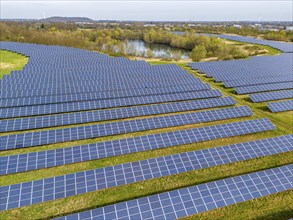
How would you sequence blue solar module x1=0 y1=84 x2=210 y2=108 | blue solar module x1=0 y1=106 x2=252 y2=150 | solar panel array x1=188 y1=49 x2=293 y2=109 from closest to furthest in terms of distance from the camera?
blue solar module x1=0 y1=106 x2=252 y2=150, blue solar module x1=0 y1=84 x2=210 y2=108, solar panel array x1=188 y1=49 x2=293 y2=109

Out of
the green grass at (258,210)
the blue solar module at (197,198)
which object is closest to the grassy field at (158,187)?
the green grass at (258,210)

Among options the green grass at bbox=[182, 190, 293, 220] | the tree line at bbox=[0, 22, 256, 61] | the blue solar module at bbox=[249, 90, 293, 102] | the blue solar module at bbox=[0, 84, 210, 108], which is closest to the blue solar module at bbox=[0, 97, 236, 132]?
the blue solar module at bbox=[249, 90, 293, 102]

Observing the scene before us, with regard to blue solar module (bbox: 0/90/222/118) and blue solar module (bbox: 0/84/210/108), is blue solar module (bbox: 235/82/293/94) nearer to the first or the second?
blue solar module (bbox: 0/90/222/118)

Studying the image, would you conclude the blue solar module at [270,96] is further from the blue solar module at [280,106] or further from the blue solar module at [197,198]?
the blue solar module at [197,198]

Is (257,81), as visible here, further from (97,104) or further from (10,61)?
(10,61)

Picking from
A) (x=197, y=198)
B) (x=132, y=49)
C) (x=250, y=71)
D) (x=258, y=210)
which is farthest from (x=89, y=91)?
(x=132, y=49)

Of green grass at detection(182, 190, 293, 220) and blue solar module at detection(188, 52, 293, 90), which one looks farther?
blue solar module at detection(188, 52, 293, 90)

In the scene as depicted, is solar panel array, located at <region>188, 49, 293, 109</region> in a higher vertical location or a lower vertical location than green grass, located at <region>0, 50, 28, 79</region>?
lower
